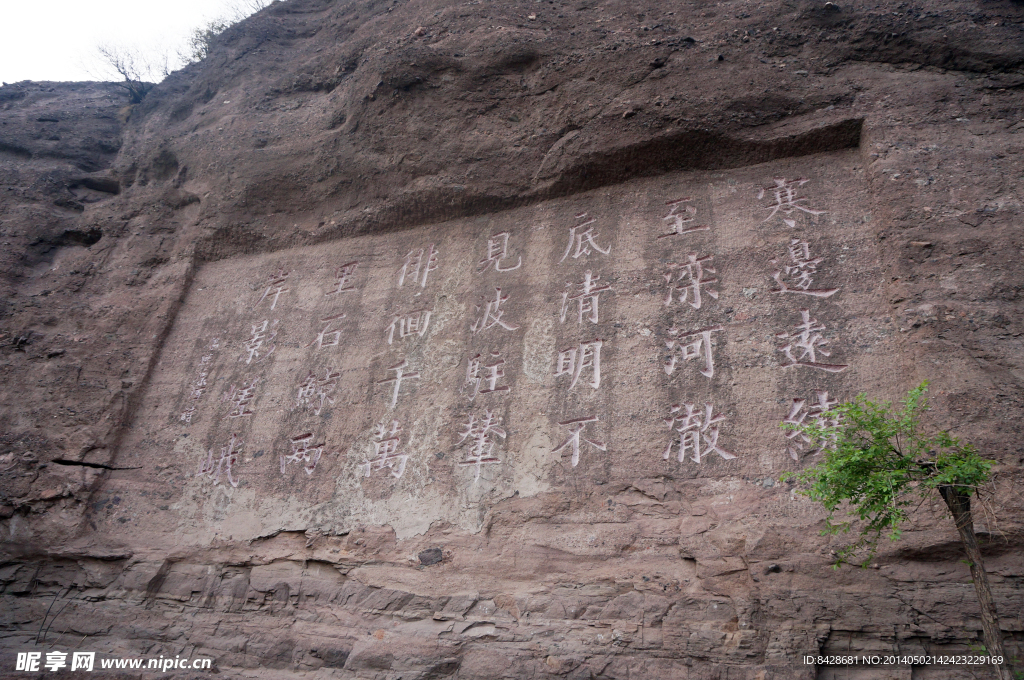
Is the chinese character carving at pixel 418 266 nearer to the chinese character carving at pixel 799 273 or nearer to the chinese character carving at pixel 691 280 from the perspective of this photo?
the chinese character carving at pixel 691 280

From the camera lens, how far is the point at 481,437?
4.37 metres

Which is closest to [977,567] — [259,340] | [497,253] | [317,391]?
[497,253]

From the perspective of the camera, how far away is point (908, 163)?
421 cm

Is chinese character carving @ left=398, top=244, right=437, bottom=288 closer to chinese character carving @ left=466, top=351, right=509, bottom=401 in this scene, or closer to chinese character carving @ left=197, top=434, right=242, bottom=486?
chinese character carving @ left=466, top=351, right=509, bottom=401

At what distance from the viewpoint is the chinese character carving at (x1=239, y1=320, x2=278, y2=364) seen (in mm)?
5578

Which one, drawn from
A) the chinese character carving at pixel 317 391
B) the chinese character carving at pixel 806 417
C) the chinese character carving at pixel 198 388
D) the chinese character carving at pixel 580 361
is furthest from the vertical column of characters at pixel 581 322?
the chinese character carving at pixel 198 388

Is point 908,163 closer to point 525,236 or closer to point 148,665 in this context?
point 525,236

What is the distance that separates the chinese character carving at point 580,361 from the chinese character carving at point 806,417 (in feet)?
3.79

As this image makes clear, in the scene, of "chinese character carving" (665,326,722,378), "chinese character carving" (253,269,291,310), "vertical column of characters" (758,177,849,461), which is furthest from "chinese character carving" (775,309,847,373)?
"chinese character carving" (253,269,291,310)

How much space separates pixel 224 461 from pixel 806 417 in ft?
13.1

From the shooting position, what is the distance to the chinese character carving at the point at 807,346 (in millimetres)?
3805

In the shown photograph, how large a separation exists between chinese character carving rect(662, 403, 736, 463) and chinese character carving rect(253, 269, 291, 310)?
11.8 feet

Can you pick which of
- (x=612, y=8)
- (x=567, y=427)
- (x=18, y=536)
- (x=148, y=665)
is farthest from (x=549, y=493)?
(x=612, y=8)

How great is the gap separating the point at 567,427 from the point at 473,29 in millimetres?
3877
